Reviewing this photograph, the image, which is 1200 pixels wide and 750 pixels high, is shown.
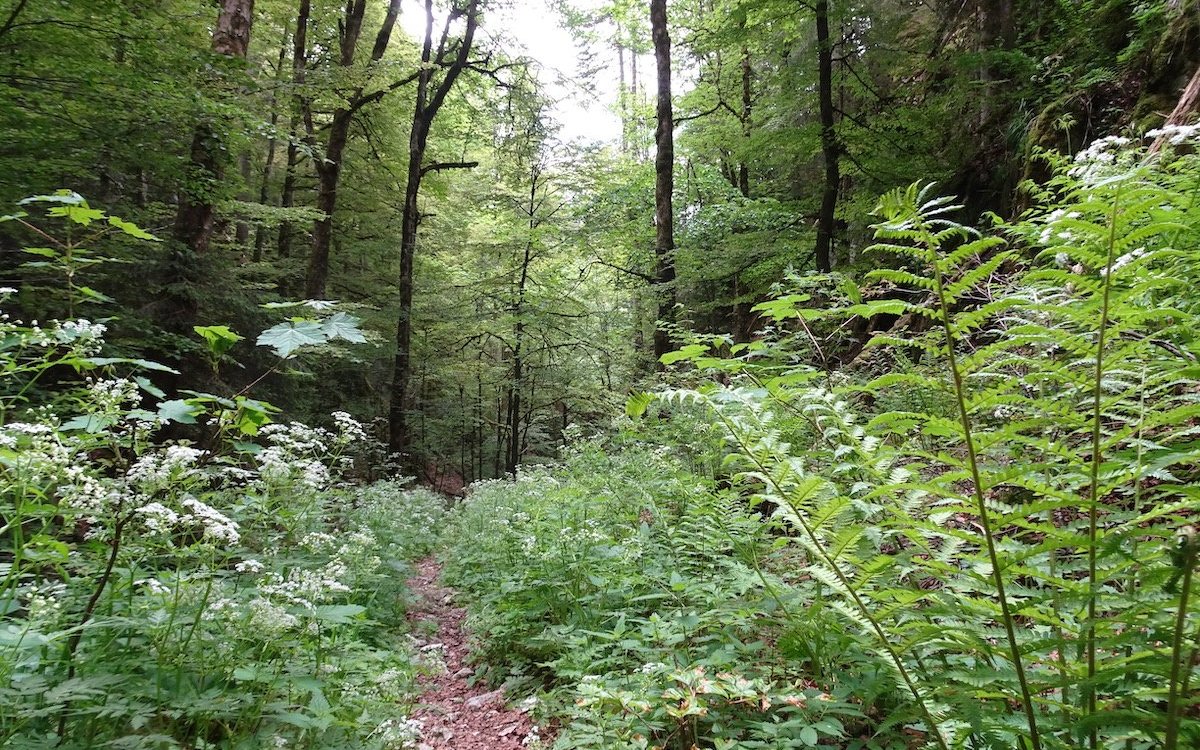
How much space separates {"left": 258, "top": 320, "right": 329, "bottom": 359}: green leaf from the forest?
5cm

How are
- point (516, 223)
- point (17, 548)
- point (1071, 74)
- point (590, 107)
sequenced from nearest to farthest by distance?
point (17, 548) → point (1071, 74) → point (590, 107) → point (516, 223)

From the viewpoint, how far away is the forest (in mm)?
1579

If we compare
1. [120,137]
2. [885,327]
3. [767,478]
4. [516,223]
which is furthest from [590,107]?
[767,478]

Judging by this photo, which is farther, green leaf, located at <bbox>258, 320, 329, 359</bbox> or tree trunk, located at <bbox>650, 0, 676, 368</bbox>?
tree trunk, located at <bbox>650, 0, 676, 368</bbox>

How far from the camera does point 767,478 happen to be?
1870 mm

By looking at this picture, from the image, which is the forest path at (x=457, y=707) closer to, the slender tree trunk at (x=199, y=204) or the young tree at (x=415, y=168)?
the slender tree trunk at (x=199, y=204)

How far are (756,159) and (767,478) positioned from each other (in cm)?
834

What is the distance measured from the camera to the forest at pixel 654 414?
1579 millimetres

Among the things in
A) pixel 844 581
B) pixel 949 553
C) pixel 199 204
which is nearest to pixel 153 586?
pixel 844 581

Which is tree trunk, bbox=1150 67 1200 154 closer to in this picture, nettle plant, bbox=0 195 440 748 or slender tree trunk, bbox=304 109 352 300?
nettle plant, bbox=0 195 440 748

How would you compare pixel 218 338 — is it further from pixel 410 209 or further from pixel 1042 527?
pixel 410 209

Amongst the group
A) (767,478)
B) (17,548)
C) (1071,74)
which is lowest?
(17,548)

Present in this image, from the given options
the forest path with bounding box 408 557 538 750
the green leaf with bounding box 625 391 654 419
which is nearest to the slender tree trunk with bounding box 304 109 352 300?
the forest path with bounding box 408 557 538 750

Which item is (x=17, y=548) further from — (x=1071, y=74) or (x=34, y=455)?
(x=1071, y=74)
